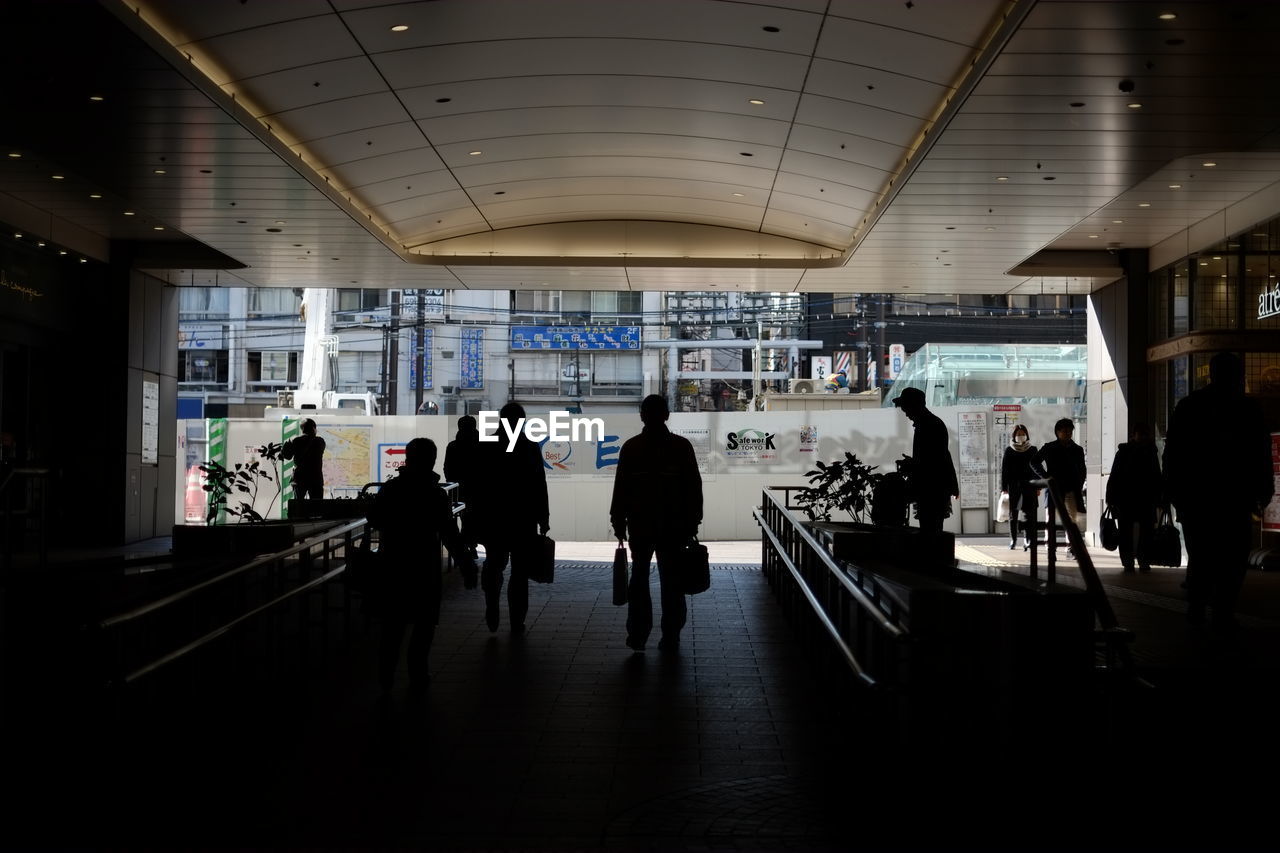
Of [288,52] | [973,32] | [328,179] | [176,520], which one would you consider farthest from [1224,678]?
[176,520]

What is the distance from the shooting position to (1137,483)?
38.2ft

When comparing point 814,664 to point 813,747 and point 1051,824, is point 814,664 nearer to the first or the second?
point 813,747

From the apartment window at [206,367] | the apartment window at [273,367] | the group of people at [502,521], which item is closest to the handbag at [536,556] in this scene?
the group of people at [502,521]

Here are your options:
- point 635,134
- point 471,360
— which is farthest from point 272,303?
point 635,134

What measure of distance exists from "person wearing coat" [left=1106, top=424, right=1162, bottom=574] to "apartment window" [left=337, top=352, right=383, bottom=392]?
3514 centimetres

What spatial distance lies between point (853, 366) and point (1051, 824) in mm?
39678

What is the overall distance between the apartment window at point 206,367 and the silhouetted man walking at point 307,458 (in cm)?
3219

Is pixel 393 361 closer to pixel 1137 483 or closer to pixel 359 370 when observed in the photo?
pixel 359 370

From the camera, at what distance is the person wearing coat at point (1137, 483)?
457 inches

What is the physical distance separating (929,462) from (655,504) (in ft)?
5.64

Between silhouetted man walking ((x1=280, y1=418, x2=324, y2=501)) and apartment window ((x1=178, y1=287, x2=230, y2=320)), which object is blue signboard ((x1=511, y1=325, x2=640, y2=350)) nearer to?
apartment window ((x1=178, y1=287, x2=230, y2=320))

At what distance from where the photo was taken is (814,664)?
7012 mm

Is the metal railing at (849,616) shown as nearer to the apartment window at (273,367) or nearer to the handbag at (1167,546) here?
the handbag at (1167,546)

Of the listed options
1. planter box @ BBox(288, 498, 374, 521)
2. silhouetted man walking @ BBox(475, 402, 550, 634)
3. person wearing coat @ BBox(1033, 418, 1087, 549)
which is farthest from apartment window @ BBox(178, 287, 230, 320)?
silhouetted man walking @ BBox(475, 402, 550, 634)
